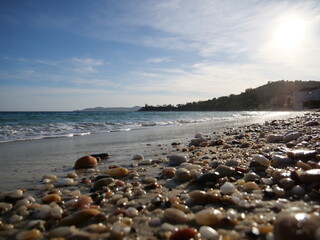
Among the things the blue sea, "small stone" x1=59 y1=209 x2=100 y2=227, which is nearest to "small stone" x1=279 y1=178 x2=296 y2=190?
"small stone" x1=59 y1=209 x2=100 y2=227

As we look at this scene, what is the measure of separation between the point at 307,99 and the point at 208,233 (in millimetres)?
49349

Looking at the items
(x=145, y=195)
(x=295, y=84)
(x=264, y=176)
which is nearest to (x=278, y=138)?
(x=264, y=176)

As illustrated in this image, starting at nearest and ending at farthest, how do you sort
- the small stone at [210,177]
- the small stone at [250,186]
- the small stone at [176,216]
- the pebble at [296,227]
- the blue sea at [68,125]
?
the pebble at [296,227], the small stone at [176,216], the small stone at [250,186], the small stone at [210,177], the blue sea at [68,125]

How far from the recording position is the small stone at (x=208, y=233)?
117cm

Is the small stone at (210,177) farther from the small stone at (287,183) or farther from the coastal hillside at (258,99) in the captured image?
the coastal hillside at (258,99)

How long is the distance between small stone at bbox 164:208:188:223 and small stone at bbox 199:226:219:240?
180 millimetres

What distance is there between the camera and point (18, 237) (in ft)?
4.31

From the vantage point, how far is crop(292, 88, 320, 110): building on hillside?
41656mm

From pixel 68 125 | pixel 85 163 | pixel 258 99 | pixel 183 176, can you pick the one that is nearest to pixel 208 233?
pixel 183 176

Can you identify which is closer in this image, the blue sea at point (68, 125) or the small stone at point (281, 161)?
the small stone at point (281, 161)

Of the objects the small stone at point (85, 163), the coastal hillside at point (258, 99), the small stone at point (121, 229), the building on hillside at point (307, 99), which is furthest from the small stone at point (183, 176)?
the coastal hillside at point (258, 99)

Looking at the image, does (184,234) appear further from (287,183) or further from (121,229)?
(287,183)

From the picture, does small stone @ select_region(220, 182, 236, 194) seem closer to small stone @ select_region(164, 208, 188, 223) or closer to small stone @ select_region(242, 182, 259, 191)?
small stone @ select_region(242, 182, 259, 191)

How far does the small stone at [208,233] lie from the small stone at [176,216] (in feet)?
0.59
